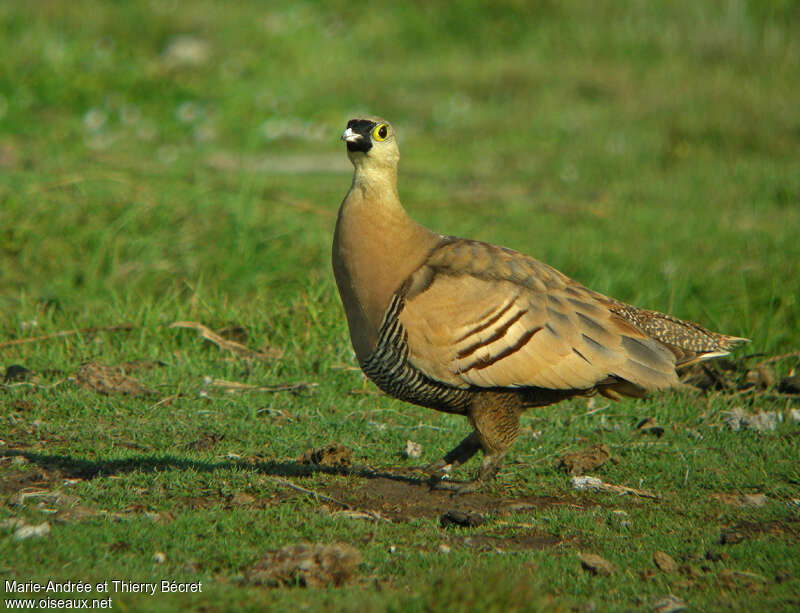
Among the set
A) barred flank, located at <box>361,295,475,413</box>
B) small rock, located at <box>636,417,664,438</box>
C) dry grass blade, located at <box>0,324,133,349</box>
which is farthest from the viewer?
dry grass blade, located at <box>0,324,133,349</box>

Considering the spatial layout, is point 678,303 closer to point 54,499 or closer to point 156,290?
point 156,290

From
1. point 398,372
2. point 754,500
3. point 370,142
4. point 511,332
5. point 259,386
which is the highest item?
point 370,142

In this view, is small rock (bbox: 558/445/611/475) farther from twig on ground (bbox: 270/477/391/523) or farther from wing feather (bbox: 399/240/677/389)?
twig on ground (bbox: 270/477/391/523)

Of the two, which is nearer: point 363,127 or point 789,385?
point 363,127

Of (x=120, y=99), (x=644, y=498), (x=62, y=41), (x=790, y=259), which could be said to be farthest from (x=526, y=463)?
(x=62, y=41)

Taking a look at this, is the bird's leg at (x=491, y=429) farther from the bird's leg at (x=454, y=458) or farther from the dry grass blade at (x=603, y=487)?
the dry grass blade at (x=603, y=487)

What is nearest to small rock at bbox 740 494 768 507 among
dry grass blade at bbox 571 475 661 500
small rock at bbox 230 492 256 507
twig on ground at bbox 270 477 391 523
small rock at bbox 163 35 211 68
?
dry grass blade at bbox 571 475 661 500

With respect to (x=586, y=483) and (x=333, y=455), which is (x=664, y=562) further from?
(x=333, y=455)

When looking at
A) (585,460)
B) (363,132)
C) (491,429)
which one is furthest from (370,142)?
(585,460)

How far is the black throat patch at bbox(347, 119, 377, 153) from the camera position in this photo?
5406 mm

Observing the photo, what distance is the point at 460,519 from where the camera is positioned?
188 inches

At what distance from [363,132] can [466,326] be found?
1106mm

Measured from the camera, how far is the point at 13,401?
6.19 metres

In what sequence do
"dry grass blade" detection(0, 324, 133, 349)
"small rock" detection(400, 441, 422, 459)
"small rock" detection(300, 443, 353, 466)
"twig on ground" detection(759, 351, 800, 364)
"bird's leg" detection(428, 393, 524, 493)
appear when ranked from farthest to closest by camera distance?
"twig on ground" detection(759, 351, 800, 364) → "dry grass blade" detection(0, 324, 133, 349) → "small rock" detection(400, 441, 422, 459) → "small rock" detection(300, 443, 353, 466) → "bird's leg" detection(428, 393, 524, 493)
